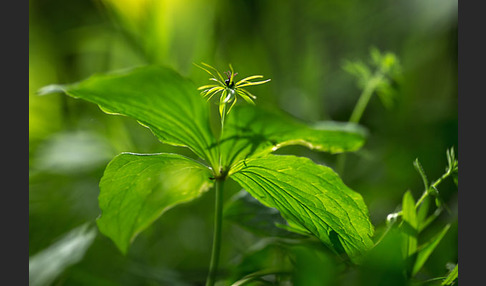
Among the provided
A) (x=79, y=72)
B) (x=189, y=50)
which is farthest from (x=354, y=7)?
(x=79, y=72)

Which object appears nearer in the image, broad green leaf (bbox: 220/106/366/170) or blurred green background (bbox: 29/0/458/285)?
broad green leaf (bbox: 220/106/366/170)

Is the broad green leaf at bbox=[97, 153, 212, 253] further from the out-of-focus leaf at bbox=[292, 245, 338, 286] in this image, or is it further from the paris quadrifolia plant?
the out-of-focus leaf at bbox=[292, 245, 338, 286]

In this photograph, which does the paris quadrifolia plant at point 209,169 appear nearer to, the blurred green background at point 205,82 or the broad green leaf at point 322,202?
the broad green leaf at point 322,202

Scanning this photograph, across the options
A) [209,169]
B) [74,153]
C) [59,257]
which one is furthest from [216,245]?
[74,153]

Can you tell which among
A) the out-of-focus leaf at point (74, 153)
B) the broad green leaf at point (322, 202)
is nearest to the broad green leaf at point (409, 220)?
the broad green leaf at point (322, 202)

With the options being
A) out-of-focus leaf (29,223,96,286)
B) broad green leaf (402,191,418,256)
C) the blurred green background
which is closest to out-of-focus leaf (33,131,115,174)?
the blurred green background

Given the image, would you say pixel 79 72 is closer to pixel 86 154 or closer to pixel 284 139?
pixel 86 154

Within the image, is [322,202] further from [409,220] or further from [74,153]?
[74,153]
